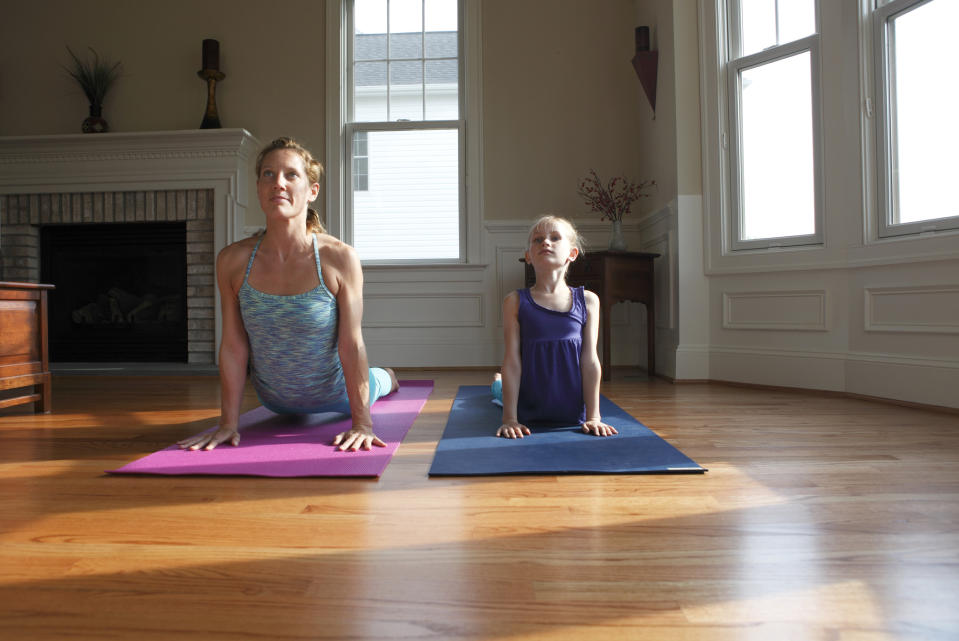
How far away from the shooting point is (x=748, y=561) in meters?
1.06

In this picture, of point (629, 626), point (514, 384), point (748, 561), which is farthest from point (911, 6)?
point (629, 626)

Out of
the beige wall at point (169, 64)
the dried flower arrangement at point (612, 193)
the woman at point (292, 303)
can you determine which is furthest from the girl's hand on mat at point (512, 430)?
the beige wall at point (169, 64)

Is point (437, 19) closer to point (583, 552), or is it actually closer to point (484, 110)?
point (484, 110)

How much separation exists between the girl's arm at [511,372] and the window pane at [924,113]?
195 centimetres

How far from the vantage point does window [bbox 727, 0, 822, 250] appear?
11.1 ft

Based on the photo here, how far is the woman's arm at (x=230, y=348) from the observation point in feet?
6.44

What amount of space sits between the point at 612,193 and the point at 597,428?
115 inches

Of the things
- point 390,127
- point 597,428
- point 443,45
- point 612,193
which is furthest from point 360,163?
point 597,428

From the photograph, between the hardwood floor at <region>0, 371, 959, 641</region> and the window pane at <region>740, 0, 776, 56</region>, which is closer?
the hardwood floor at <region>0, 371, 959, 641</region>

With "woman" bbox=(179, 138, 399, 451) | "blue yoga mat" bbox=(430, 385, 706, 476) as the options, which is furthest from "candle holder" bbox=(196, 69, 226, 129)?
"blue yoga mat" bbox=(430, 385, 706, 476)

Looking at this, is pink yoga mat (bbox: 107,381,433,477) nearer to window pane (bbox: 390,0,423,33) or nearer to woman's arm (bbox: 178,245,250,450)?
woman's arm (bbox: 178,245,250,450)

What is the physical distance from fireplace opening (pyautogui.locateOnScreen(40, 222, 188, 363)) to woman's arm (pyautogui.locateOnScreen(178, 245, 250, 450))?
11.0 feet

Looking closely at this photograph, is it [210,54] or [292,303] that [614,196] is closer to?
[210,54]

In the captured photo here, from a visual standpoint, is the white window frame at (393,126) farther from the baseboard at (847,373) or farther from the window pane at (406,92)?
the baseboard at (847,373)
